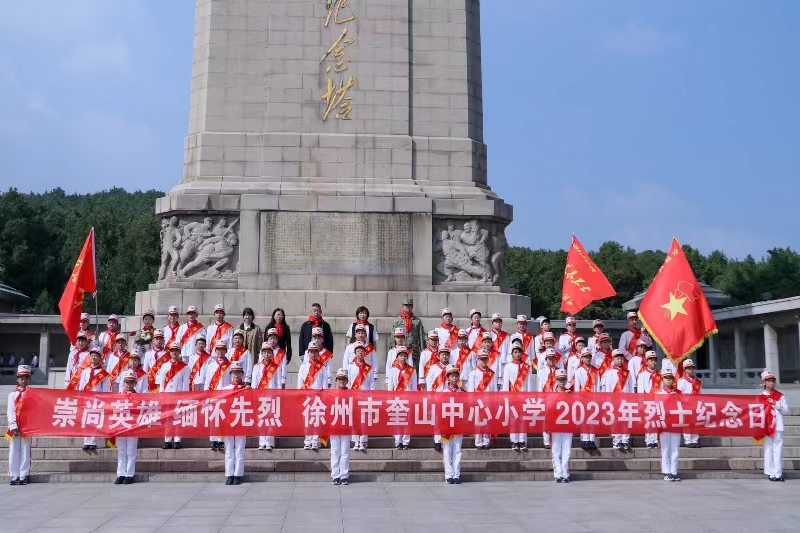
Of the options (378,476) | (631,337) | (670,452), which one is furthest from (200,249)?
(670,452)

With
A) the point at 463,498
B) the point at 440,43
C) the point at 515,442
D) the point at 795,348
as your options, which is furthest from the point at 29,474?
the point at 795,348

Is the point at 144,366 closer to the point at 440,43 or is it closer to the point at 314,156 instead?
the point at 314,156

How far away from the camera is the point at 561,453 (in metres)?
12.1

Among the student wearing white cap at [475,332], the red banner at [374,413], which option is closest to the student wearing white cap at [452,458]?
the red banner at [374,413]

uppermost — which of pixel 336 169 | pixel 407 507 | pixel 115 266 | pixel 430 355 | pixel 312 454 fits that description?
pixel 115 266

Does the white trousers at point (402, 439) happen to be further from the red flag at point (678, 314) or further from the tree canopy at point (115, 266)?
the tree canopy at point (115, 266)

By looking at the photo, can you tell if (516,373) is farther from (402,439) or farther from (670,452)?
(670,452)

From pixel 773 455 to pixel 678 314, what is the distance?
2.77 metres

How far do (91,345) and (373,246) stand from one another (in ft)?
19.6

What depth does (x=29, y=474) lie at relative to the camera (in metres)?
11.8

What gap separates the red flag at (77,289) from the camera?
15.9 meters

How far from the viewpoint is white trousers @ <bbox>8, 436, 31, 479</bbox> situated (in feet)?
38.3

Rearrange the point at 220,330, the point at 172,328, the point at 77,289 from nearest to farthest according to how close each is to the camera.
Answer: the point at 220,330
the point at 172,328
the point at 77,289

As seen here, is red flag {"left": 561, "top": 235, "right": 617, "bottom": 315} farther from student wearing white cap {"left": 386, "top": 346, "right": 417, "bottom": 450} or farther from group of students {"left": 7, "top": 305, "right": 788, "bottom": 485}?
student wearing white cap {"left": 386, "top": 346, "right": 417, "bottom": 450}
